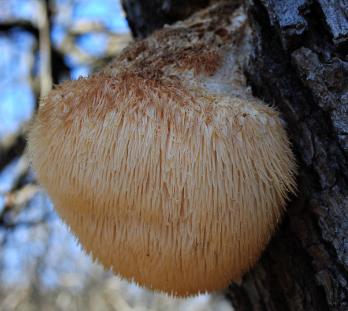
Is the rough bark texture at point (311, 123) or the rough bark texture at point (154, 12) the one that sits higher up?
the rough bark texture at point (154, 12)

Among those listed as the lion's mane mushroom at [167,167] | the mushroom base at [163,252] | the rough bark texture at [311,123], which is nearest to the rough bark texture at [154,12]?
the rough bark texture at [311,123]

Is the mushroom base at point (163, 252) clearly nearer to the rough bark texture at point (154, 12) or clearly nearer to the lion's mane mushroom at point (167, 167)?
the lion's mane mushroom at point (167, 167)

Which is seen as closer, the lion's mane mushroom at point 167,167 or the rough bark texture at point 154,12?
the lion's mane mushroom at point 167,167

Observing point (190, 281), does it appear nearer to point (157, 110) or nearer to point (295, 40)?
point (157, 110)

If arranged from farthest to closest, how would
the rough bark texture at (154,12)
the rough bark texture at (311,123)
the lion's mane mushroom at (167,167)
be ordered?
the rough bark texture at (154,12) < the rough bark texture at (311,123) < the lion's mane mushroom at (167,167)

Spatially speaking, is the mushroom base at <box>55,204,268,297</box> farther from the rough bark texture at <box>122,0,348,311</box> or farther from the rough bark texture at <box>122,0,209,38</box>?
the rough bark texture at <box>122,0,209,38</box>

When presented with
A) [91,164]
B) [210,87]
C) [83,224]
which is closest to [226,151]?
[210,87]
